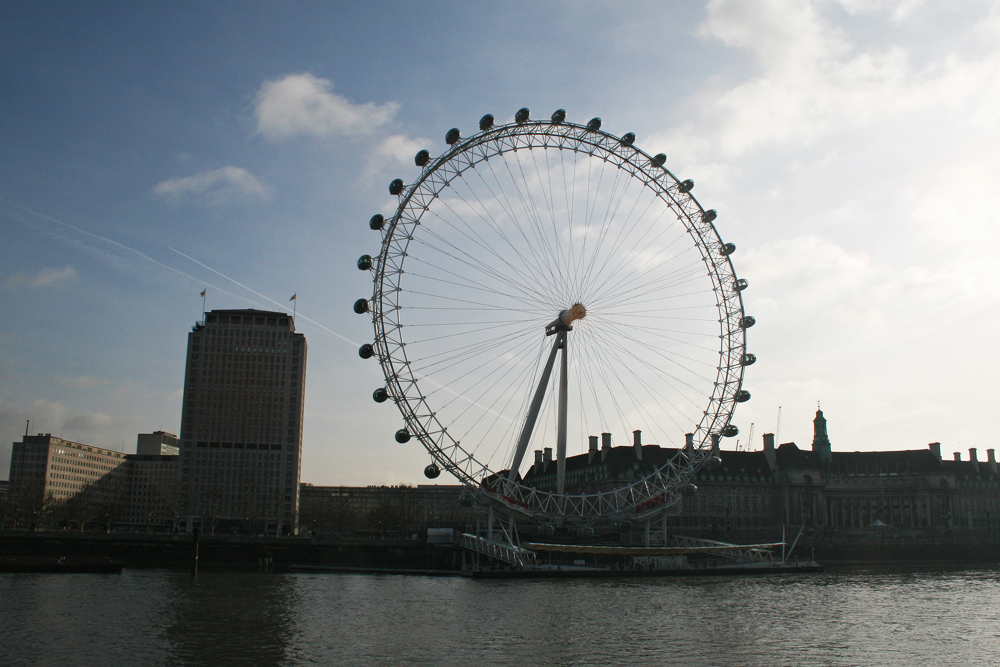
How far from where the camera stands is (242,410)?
18512 centimetres

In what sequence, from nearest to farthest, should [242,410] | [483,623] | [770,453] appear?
[483,623] < [770,453] < [242,410]

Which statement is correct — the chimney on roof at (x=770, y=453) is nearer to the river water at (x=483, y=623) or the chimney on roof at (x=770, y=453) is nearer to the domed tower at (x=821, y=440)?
the domed tower at (x=821, y=440)

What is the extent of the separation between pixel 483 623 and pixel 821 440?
432ft

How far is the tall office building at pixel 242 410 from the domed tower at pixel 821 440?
106892mm

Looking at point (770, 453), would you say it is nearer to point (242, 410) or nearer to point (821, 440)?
point (821, 440)

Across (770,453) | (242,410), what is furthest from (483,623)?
(242,410)

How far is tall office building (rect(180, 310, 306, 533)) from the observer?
589ft

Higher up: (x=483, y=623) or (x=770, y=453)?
(x=770, y=453)

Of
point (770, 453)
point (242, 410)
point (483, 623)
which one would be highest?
point (242, 410)

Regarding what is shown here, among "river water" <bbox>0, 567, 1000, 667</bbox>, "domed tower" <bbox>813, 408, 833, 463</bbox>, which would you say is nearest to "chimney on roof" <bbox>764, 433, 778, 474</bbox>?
"domed tower" <bbox>813, 408, 833, 463</bbox>

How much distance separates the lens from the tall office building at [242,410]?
180 metres

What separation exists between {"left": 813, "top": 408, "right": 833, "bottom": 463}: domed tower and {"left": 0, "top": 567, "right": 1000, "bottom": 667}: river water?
8732cm

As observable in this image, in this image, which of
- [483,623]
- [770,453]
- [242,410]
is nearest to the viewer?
[483,623]

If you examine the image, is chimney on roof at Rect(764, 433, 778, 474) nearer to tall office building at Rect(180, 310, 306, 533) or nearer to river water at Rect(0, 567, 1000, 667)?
river water at Rect(0, 567, 1000, 667)
